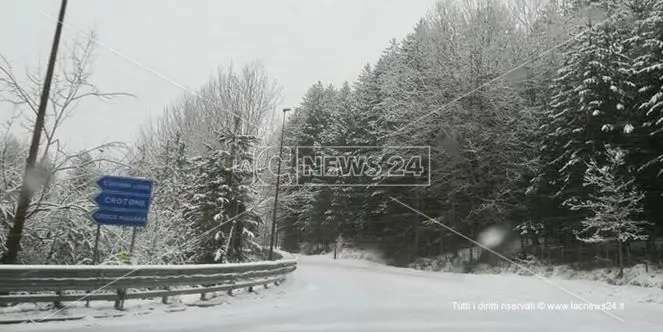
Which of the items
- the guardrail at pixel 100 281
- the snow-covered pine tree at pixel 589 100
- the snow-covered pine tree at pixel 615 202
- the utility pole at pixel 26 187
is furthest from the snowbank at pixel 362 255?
the utility pole at pixel 26 187

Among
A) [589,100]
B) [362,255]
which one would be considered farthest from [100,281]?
[362,255]

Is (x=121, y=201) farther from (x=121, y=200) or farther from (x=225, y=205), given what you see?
(x=225, y=205)

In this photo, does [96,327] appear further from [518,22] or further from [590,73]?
[518,22]

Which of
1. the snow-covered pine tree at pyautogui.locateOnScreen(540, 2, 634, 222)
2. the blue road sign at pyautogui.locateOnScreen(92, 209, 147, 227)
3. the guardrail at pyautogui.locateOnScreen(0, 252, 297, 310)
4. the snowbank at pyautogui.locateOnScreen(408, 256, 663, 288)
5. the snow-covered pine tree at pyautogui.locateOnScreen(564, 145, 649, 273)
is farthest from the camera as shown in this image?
the snow-covered pine tree at pyautogui.locateOnScreen(540, 2, 634, 222)

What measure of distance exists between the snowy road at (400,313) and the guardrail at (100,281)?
672mm

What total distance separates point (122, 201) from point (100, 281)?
2032mm

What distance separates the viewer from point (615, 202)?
70.3 feet

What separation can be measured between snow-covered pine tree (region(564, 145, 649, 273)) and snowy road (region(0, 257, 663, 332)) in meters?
2.75

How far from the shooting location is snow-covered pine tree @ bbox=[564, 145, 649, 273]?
21297 millimetres

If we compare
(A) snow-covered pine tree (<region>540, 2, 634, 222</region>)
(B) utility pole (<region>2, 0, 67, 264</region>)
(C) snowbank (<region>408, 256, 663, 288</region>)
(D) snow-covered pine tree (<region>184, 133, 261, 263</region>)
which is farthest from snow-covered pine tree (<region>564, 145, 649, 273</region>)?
(B) utility pole (<region>2, 0, 67, 264</region>)

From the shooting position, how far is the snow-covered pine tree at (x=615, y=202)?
21.3 m

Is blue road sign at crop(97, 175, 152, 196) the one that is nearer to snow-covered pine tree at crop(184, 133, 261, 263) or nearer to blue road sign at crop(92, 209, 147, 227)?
blue road sign at crop(92, 209, 147, 227)

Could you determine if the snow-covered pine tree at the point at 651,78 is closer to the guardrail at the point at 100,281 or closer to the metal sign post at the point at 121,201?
the guardrail at the point at 100,281

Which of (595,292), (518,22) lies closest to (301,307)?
(595,292)
